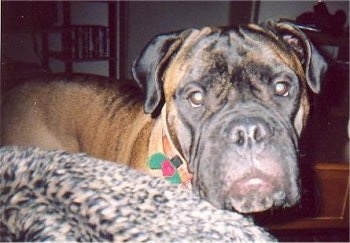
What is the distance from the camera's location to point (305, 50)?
194cm

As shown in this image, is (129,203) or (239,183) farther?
(239,183)

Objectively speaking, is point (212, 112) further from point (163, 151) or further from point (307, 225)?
point (307, 225)

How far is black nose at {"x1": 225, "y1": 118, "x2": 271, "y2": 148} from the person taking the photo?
148 cm

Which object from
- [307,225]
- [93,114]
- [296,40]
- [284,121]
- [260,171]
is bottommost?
[307,225]

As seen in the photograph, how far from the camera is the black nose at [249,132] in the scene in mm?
1482

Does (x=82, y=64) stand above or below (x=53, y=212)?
below

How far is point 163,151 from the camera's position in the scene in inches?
80.0

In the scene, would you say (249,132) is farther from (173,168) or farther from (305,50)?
(305,50)

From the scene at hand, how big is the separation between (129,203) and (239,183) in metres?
0.76

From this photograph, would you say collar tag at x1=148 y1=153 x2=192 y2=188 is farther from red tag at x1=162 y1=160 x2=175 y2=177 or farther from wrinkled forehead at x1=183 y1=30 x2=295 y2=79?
wrinkled forehead at x1=183 y1=30 x2=295 y2=79

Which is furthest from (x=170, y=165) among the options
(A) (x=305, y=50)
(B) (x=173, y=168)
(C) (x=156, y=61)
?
(A) (x=305, y=50)

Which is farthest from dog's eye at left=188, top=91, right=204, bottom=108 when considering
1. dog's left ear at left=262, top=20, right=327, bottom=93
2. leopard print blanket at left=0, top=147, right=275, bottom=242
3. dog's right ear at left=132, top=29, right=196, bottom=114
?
leopard print blanket at left=0, top=147, right=275, bottom=242

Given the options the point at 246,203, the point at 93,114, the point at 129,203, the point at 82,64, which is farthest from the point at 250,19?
the point at 129,203

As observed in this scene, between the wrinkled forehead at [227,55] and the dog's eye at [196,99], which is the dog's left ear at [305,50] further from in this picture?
the dog's eye at [196,99]
